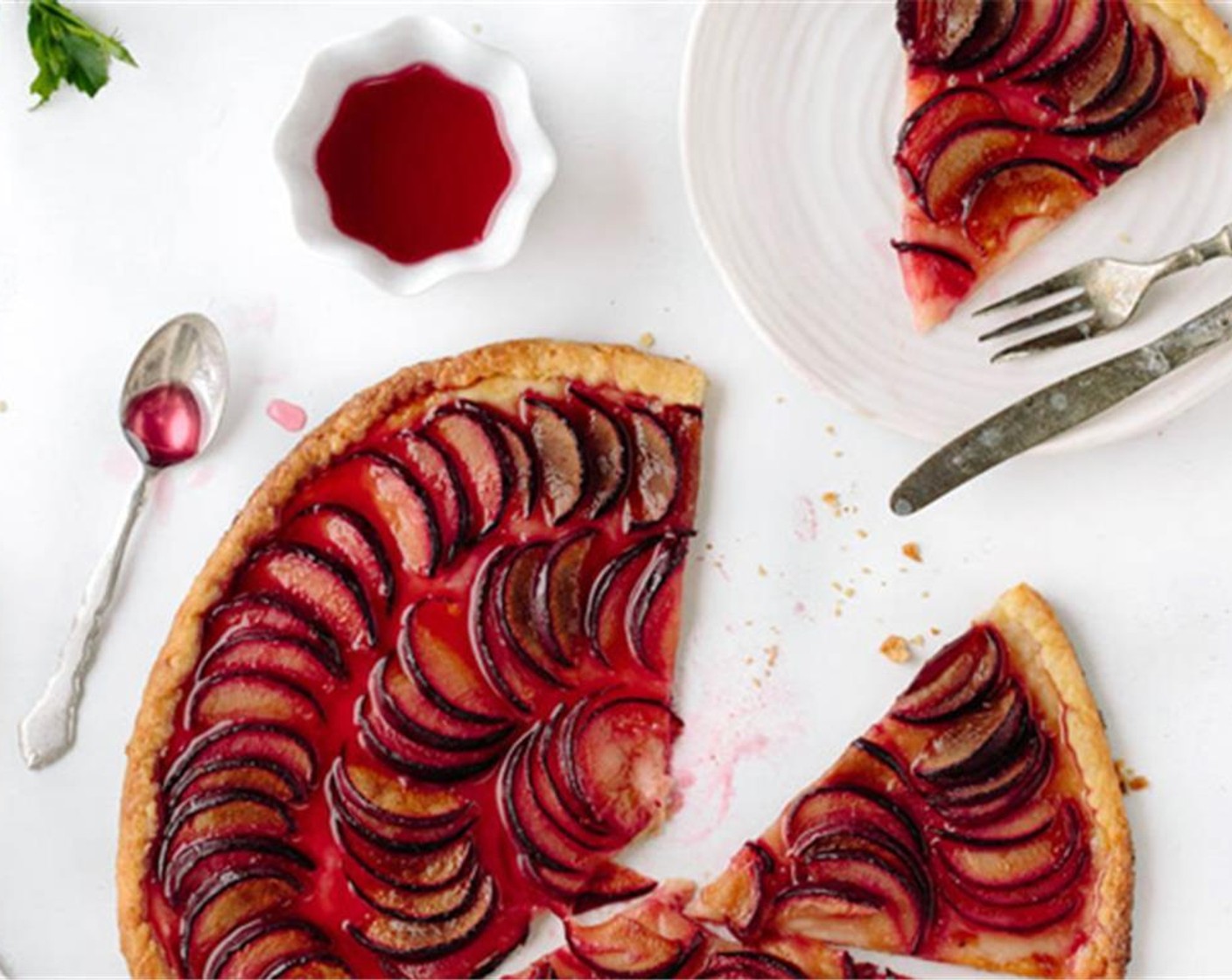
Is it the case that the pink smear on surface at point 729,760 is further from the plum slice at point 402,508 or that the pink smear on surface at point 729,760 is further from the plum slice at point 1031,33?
the plum slice at point 1031,33

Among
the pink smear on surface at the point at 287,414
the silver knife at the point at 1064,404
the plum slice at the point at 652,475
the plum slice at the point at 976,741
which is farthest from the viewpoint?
the pink smear on surface at the point at 287,414

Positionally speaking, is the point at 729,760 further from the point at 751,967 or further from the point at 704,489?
the point at 704,489

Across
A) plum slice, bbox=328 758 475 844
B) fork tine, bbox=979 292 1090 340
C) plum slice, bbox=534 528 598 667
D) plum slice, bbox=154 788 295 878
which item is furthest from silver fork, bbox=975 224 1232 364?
plum slice, bbox=154 788 295 878

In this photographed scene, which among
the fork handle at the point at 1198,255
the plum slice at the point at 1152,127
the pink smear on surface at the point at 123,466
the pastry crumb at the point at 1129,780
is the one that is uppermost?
the plum slice at the point at 1152,127

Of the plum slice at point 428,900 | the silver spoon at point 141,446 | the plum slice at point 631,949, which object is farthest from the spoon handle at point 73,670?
the plum slice at point 631,949

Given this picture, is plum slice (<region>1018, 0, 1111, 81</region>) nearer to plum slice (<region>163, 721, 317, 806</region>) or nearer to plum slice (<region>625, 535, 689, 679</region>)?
plum slice (<region>625, 535, 689, 679</region>)

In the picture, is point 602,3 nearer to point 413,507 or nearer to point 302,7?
point 302,7
